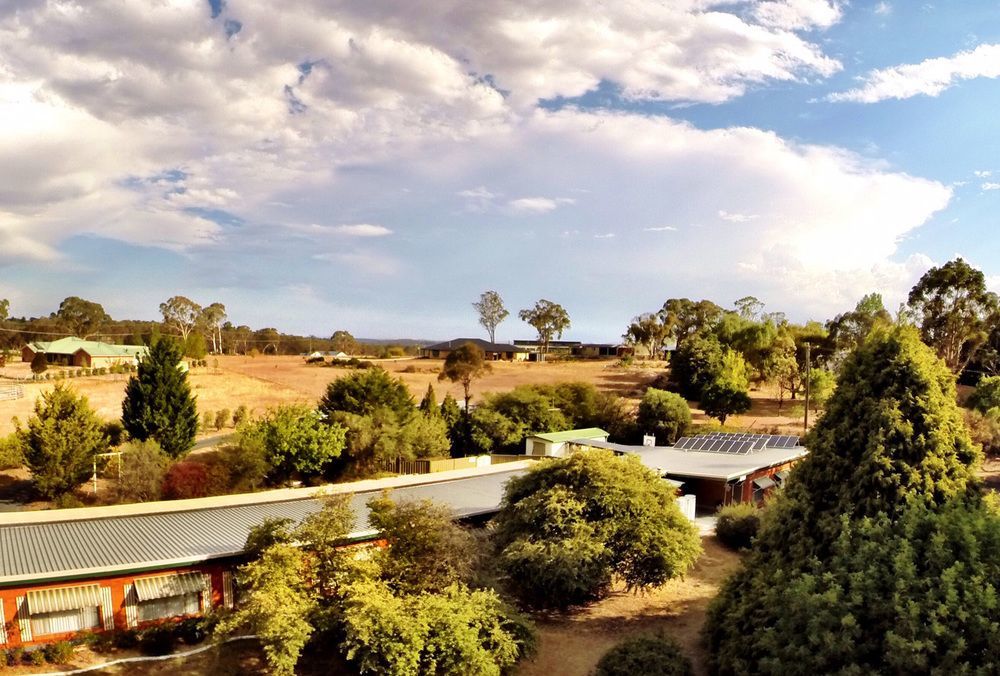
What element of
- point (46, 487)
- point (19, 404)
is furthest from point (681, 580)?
point (19, 404)

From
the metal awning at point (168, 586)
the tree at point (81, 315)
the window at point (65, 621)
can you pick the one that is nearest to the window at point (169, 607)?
the metal awning at point (168, 586)

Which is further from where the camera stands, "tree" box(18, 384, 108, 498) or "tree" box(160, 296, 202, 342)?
"tree" box(160, 296, 202, 342)

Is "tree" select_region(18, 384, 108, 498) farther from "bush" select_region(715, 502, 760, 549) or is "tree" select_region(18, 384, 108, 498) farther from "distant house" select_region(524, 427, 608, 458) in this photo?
"bush" select_region(715, 502, 760, 549)

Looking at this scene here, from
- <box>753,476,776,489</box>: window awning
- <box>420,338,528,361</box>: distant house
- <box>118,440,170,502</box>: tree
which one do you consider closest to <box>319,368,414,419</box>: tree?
<box>118,440,170,502</box>: tree

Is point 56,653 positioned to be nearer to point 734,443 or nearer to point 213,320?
point 734,443

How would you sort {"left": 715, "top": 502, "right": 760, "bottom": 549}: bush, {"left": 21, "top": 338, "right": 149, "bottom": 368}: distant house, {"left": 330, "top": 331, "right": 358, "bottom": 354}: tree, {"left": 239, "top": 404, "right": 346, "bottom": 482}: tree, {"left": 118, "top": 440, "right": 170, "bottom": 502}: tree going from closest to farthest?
1. {"left": 715, "top": 502, "right": 760, "bottom": 549}: bush
2. {"left": 118, "top": 440, "right": 170, "bottom": 502}: tree
3. {"left": 239, "top": 404, "right": 346, "bottom": 482}: tree
4. {"left": 21, "top": 338, "right": 149, "bottom": 368}: distant house
5. {"left": 330, "top": 331, "right": 358, "bottom": 354}: tree

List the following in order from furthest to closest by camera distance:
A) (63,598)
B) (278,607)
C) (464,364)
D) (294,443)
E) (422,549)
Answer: (464,364)
(294,443)
(422,549)
(63,598)
(278,607)

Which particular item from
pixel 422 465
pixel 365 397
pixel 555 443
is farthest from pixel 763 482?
pixel 365 397
